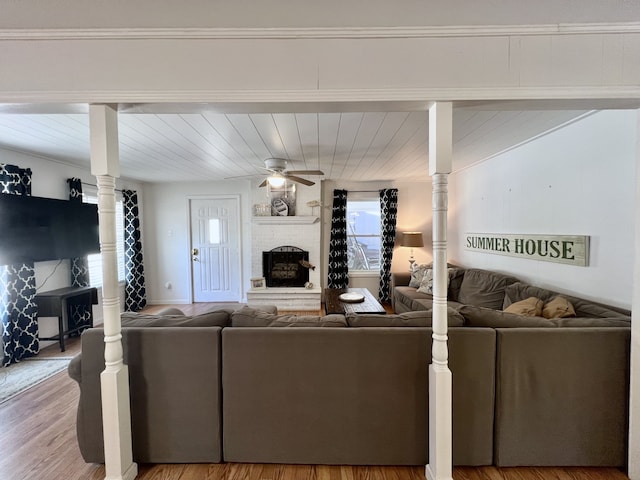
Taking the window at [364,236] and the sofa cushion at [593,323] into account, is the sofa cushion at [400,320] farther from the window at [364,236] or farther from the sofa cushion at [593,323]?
the window at [364,236]

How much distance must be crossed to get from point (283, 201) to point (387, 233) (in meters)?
1.92

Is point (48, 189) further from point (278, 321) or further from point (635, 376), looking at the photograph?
point (635, 376)

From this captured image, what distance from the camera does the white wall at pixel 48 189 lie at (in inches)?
127

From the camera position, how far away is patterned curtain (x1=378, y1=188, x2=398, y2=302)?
5055 mm

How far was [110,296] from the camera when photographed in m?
1.51

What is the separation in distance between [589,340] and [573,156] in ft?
5.57

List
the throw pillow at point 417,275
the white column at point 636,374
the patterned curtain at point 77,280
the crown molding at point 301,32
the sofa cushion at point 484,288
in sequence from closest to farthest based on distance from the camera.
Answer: the crown molding at point 301,32, the white column at point 636,374, the sofa cushion at point 484,288, the patterned curtain at point 77,280, the throw pillow at point 417,275

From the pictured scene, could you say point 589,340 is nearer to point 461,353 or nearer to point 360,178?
point 461,353

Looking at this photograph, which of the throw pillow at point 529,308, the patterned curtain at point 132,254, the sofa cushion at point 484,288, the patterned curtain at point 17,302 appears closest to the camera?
the throw pillow at point 529,308

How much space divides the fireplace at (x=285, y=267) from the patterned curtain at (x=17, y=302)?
2900 mm

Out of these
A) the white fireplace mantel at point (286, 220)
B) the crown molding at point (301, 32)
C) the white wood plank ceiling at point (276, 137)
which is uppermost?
the crown molding at point (301, 32)

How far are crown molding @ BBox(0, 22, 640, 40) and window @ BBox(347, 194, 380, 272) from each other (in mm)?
3912

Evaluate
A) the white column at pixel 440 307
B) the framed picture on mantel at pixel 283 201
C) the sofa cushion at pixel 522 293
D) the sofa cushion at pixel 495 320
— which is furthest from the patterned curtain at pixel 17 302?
the sofa cushion at pixel 522 293

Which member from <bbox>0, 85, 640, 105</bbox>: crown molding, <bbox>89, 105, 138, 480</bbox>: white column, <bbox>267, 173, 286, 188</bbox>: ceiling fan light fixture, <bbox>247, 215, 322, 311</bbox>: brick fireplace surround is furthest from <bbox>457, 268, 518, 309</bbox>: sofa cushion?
<bbox>89, 105, 138, 480</bbox>: white column
